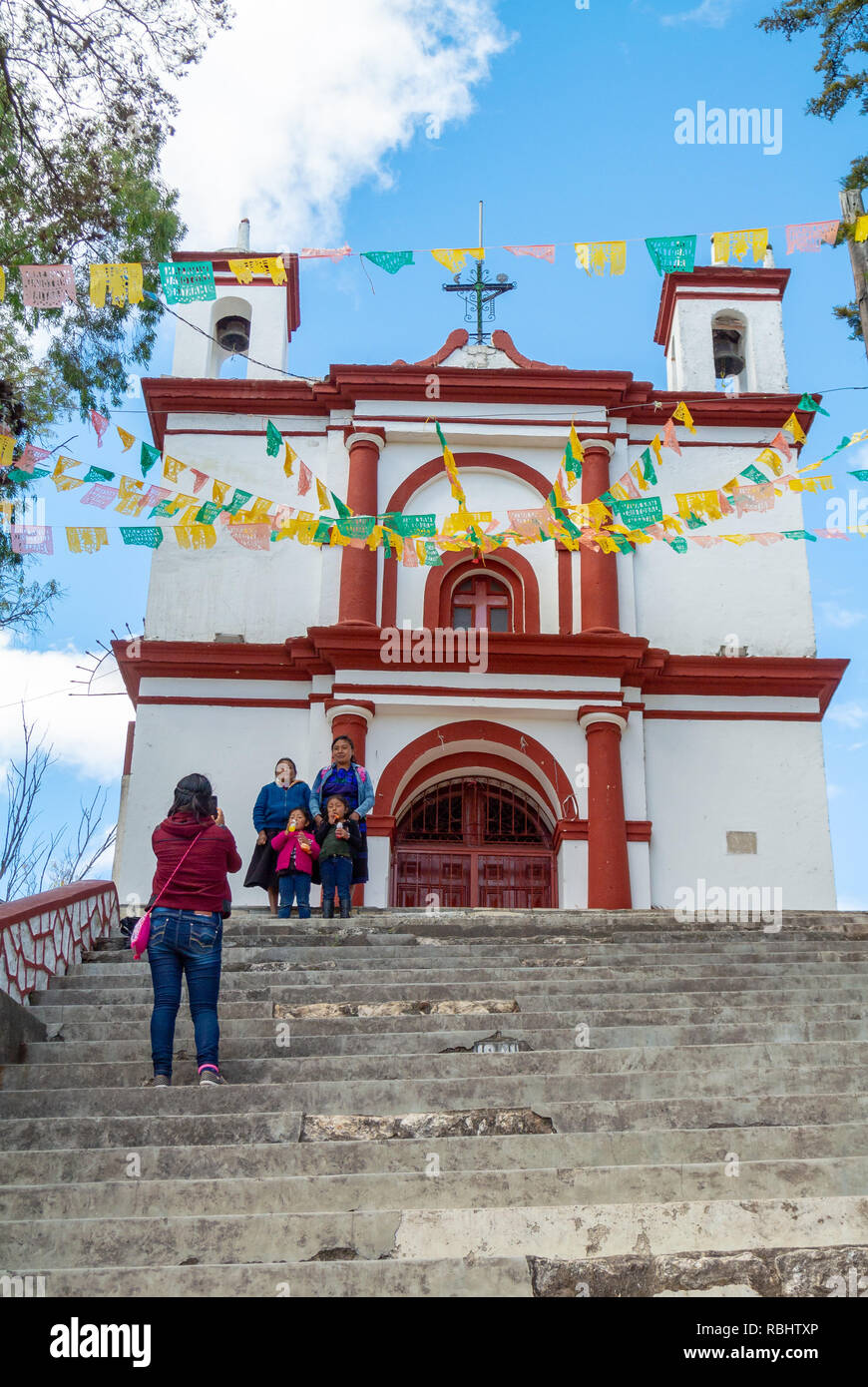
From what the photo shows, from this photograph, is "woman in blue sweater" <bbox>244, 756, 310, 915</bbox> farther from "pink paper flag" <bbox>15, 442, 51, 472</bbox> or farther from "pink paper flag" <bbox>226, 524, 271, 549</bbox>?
"pink paper flag" <bbox>226, 524, 271, 549</bbox>

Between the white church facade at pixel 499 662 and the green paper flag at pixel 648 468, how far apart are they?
0.29 meters

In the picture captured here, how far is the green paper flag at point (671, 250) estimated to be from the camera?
1307 centimetres

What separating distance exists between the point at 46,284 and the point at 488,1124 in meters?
9.15

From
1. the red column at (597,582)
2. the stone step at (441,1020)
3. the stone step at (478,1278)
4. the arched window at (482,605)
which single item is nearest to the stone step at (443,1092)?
the stone step at (441,1020)

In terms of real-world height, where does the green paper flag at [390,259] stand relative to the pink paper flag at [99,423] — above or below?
above

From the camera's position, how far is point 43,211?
12.9 m

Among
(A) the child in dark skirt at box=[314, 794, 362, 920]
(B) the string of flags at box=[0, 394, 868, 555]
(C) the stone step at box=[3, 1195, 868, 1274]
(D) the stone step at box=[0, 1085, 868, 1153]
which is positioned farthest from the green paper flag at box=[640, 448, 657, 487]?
(C) the stone step at box=[3, 1195, 868, 1274]

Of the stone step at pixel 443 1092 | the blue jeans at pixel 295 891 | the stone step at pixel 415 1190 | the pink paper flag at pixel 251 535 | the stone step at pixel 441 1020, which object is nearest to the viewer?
the stone step at pixel 415 1190

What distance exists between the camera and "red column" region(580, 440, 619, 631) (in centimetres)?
1644

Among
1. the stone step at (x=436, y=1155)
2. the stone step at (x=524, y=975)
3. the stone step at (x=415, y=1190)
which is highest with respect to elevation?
the stone step at (x=524, y=975)

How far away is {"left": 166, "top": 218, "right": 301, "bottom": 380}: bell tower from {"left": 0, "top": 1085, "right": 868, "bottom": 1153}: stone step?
13.5m

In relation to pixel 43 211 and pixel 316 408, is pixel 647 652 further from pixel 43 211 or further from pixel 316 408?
pixel 43 211

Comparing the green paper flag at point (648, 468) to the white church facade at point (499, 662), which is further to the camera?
the green paper flag at point (648, 468)

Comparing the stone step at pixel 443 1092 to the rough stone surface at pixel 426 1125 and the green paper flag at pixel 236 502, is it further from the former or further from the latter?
the green paper flag at pixel 236 502
